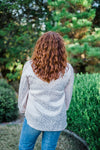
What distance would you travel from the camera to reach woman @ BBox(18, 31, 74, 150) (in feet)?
4.82

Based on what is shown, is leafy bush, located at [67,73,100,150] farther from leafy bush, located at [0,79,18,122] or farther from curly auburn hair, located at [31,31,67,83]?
leafy bush, located at [0,79,18,122]

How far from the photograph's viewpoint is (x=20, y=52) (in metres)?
6.43

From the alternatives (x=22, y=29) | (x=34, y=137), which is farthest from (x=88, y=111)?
(x=22, y=29)


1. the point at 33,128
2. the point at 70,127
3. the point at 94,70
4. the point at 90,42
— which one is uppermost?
the point at 33,128

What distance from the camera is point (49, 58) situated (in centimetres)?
147

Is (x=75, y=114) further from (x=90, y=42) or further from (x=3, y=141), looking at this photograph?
(x=90, y=42)

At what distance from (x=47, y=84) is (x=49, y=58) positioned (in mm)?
217

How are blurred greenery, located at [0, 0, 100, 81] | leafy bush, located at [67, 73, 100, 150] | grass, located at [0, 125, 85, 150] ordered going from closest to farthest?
1. leafy bush, located at [67, 73, 100, 150]
2. grass, located at [0, 125, 85, 150]
3. blurred greenery, located at [0, 0, 100, 81]

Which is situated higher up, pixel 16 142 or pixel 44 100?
pixel 44 100

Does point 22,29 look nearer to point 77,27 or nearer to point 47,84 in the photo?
point 77,27

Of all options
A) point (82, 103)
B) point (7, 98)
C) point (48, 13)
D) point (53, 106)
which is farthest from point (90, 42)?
Result: point (53, 106)

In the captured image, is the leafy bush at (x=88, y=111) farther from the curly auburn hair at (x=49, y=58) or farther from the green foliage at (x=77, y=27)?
the green foliage at (x=77, y=27)

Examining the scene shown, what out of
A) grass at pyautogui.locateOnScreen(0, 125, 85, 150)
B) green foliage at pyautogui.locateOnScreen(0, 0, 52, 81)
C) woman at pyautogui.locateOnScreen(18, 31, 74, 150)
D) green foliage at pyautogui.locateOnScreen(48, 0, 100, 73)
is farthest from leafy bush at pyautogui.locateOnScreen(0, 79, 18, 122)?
woman at pyautogui.locateOnScreen(18, 31, 74, 150)

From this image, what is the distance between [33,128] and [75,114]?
160 cm
